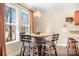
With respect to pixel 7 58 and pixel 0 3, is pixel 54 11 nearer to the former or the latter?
pixel 0 3

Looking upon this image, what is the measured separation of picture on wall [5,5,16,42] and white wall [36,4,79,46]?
15.3 inches

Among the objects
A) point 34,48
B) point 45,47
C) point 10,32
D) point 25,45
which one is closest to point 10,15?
point 10,32

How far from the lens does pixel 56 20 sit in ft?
7.59

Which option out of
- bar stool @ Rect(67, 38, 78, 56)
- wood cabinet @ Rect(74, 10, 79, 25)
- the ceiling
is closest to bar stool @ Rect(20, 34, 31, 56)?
the ceiling

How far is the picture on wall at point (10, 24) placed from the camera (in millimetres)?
2285

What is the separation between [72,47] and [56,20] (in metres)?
0.50

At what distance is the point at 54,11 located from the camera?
2.32 metres

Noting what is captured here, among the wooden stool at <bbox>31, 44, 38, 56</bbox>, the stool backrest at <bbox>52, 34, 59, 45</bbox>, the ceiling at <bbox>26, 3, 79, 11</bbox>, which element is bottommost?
the wooden stool at <bbox>31, 44, 38, 56</bbox>

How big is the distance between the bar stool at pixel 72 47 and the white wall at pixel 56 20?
0.24ft

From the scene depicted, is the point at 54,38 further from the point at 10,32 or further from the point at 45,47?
the point at 10,32

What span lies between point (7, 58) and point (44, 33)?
695mm

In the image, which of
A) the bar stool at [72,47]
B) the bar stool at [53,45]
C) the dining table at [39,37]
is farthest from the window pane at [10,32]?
the bar stool at [72,47]

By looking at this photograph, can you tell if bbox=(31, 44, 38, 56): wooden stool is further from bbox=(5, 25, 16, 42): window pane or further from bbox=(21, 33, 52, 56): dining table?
bbox=(5, 25, 16, 42): window pane

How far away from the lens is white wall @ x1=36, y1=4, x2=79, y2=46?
2273 millimetres
